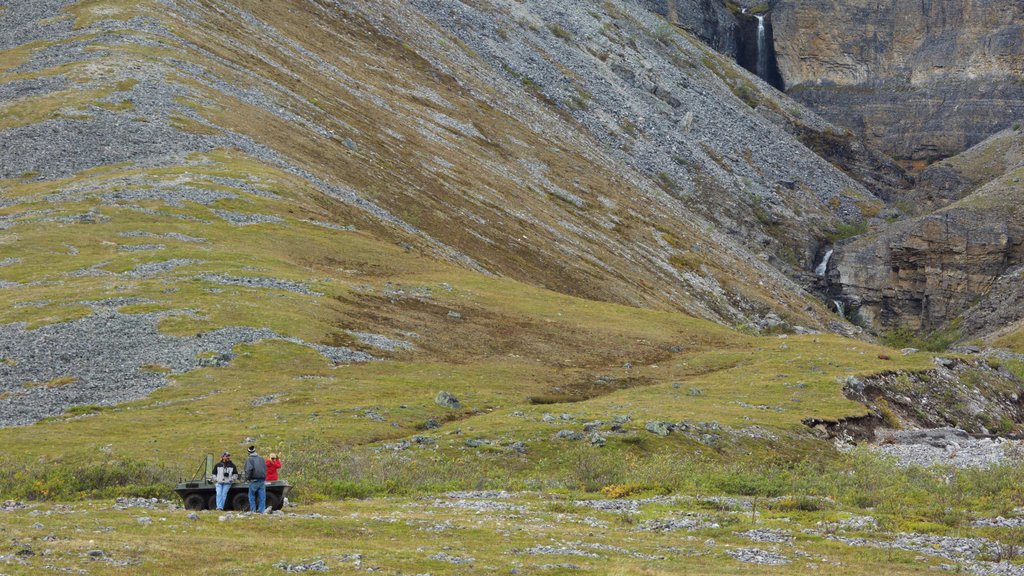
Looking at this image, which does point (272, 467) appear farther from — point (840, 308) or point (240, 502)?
point (840, 308)

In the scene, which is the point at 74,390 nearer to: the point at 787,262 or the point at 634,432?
the point at 634,432

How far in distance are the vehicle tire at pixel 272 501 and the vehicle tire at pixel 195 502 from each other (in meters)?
2.08

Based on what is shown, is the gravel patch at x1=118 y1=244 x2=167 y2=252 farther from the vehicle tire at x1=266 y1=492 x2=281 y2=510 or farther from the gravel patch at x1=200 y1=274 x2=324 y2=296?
the vehicle tire at x1=266 y1=492 x2=281 y2=510

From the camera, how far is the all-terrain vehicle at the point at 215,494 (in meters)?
33.6

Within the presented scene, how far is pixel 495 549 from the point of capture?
2808 centimetres

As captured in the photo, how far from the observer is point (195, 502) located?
3375cm

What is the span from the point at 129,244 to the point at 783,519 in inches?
2100

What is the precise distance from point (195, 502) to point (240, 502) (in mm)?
1435

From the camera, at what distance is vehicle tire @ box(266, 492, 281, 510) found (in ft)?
112

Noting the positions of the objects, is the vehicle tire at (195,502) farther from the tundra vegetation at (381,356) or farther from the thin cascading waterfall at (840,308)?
the thin cascading waterfall at (840,308)

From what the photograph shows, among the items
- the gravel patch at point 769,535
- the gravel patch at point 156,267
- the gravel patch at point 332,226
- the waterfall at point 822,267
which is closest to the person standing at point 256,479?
the gravel patch at point 769,535

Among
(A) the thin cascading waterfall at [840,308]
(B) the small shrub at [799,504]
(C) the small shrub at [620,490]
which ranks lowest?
(B) the small shrub at [799,504]

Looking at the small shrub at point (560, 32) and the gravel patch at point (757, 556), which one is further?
the small shrub at point (560, 32)

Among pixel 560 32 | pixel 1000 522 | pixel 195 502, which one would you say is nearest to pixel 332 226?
pixel 195 502
